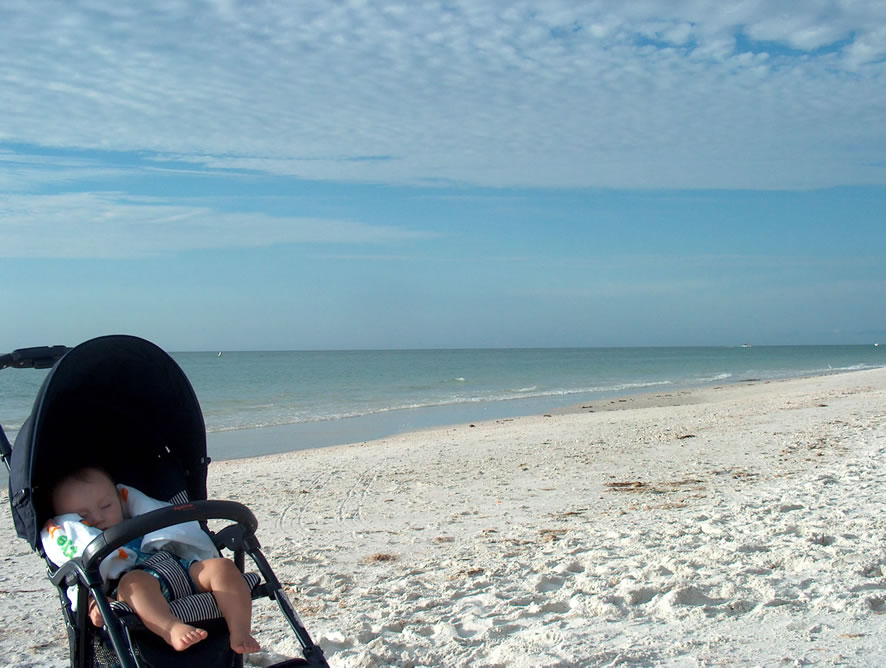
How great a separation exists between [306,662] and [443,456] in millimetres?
8474

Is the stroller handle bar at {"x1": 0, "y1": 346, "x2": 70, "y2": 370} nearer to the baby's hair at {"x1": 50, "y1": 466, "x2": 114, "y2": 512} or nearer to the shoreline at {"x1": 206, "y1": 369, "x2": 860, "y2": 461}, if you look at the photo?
the baby's hair at {"x1": 50, "y1": 466, "x2": 114, "y2": 512}

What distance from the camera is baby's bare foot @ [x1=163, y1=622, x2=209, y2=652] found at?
2.69 m

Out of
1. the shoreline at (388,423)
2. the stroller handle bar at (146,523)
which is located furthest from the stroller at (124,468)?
the shoreline at (388,423)

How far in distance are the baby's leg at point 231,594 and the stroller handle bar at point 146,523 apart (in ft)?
0.67

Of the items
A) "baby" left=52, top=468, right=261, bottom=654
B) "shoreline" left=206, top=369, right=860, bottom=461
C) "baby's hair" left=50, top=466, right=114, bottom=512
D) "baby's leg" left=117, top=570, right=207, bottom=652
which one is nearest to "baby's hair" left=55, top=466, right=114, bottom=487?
"baby's hair" left=50, top=466, right=114, bottom=512

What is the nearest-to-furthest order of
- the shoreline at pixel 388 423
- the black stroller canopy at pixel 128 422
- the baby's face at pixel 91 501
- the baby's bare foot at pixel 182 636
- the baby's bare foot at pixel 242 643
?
1. the baby's bare foot at pixel 182 636
2. the baby's bare foot at pixel 242 643
3. the baby's face at pixel 91 501
4. the black stroller canopy at pixel 128 422
5. the shoreline at pixel 388 423

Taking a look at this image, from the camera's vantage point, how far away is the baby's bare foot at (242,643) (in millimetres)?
2797

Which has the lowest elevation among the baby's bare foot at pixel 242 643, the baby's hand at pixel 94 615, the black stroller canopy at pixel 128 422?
the baby's bare foot at pixel 242 643

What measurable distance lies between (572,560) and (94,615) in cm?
298

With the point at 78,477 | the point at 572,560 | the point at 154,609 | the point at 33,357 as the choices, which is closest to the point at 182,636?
the point at 154,609

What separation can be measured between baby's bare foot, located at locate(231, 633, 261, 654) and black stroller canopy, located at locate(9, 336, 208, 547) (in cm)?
119

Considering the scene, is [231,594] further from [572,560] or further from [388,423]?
[388,423]

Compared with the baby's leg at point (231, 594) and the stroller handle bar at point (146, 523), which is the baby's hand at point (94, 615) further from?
the baby's leg at point (231, 594)

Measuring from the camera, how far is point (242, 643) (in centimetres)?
281
